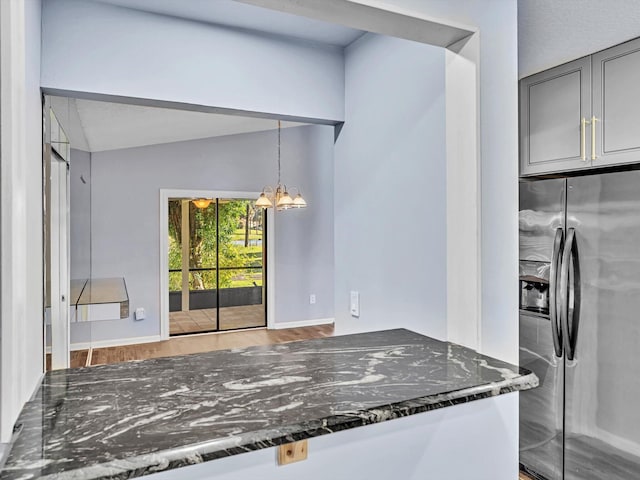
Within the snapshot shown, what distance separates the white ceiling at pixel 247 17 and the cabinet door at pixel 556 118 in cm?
117

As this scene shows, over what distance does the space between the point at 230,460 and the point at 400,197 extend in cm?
122

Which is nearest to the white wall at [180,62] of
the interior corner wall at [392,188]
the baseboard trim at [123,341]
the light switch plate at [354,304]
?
the interior corner wall at [392,188]

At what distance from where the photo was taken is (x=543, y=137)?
2531 mm

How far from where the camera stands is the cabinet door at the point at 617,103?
205 centimetres

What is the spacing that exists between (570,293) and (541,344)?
34 centimetres

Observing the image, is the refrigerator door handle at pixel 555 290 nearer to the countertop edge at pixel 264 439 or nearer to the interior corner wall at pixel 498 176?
the interior corner wall at pixel 498 176

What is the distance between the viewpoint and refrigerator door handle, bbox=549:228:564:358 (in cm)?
234

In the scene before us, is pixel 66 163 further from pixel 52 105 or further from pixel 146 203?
pixel 146 203

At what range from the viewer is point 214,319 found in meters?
6.22

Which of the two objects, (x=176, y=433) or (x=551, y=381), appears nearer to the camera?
(x=176, y=433)

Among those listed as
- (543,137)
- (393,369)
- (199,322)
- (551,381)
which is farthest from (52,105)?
(199,322)

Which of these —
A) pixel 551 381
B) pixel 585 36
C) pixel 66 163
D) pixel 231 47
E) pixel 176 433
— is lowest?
pixel 551 381

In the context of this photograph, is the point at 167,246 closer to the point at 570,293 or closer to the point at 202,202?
the point at 202,202

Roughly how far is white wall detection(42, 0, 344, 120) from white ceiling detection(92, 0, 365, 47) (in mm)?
32
